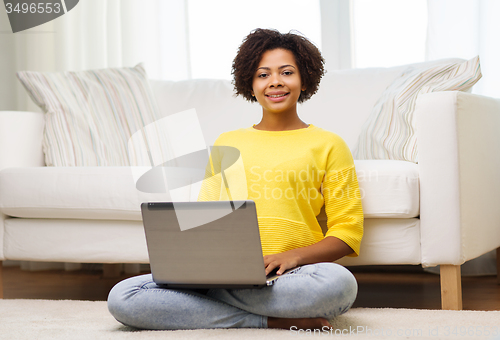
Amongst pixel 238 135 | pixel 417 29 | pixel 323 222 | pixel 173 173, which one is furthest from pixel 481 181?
pixel 417 29

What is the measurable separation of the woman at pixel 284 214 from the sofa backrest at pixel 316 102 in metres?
0.45

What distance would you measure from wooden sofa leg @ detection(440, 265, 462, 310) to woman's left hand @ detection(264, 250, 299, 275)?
0.45 metres

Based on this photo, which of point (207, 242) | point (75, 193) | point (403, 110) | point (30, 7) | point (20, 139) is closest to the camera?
point (207, 242)

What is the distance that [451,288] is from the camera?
1209 mm

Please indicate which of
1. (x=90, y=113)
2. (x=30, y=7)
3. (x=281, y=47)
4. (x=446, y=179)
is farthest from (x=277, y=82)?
(x=30, y=7)

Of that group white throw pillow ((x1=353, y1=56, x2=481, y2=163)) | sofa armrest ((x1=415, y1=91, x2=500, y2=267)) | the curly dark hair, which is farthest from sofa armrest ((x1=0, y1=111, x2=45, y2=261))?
sofa armrest ((x1=415, y1=91, x2=500, y2=267))

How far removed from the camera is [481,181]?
130 centimetres

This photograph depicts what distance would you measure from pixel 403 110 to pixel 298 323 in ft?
2.60

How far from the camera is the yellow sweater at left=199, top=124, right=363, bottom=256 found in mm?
1088

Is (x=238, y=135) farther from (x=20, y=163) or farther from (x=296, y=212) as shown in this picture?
(x=20, y=163)

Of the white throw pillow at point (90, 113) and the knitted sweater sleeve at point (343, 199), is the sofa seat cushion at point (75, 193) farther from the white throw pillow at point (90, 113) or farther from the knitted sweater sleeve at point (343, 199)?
the white throw pillow at point (90, 113)

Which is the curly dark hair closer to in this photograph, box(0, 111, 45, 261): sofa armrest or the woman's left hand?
the woman's left hand

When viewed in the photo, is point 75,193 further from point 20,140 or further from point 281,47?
point 281,47

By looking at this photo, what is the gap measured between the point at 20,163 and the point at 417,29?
5.48ft
